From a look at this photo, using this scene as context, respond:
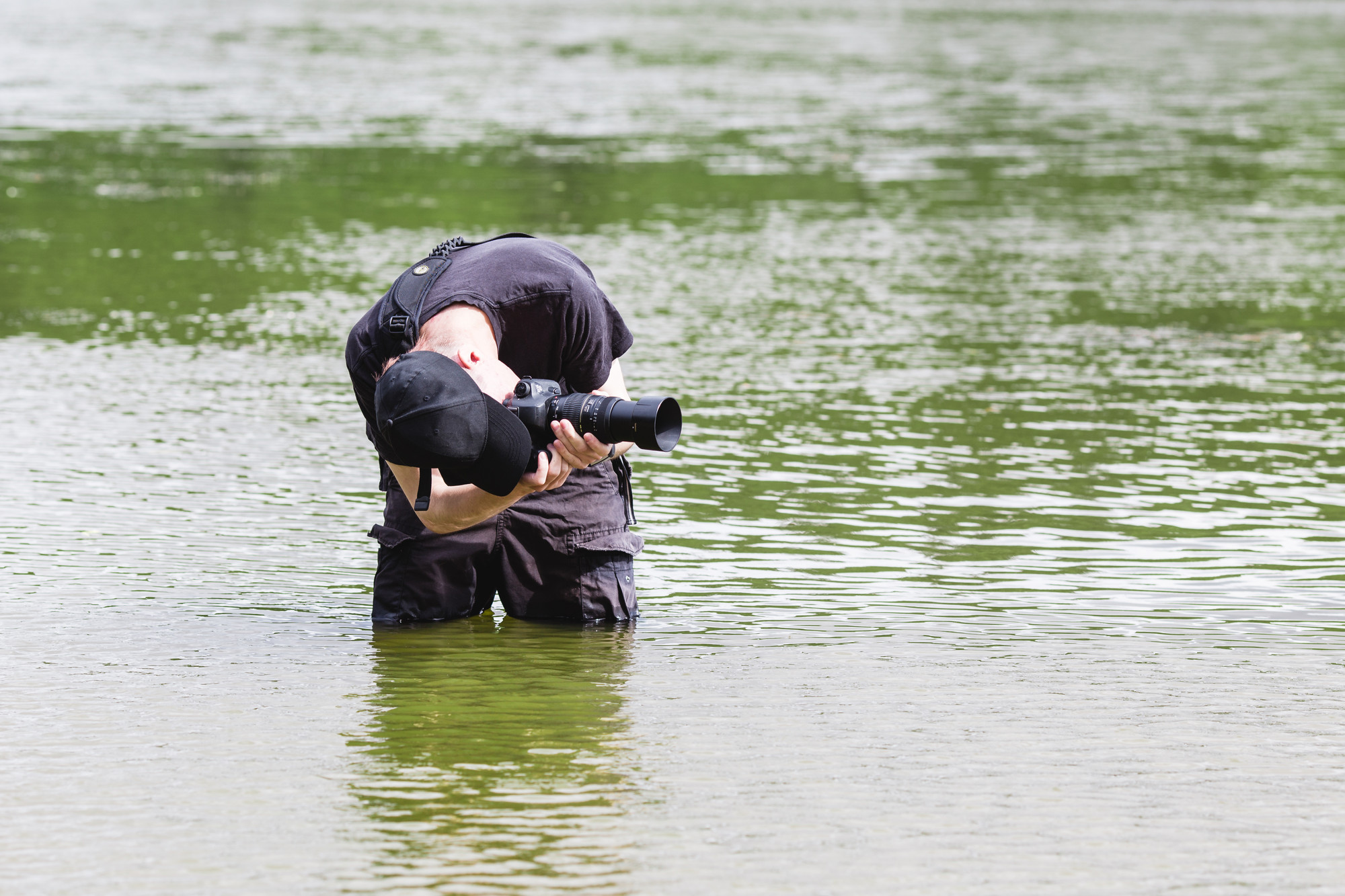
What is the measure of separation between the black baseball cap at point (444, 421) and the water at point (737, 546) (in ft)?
2.17

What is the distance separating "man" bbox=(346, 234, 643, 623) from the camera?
413 cm

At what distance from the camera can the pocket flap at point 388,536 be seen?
4.93 meters

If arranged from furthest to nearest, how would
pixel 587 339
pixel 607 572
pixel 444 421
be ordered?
pixel 607 572 → pixel 587 339 → pixel 444 421

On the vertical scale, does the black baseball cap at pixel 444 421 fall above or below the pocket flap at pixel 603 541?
above

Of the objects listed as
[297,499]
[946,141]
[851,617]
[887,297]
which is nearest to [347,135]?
[946,141]

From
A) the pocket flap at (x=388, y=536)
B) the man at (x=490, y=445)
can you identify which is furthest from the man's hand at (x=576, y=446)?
the pocket flap at (x=388, y=536)

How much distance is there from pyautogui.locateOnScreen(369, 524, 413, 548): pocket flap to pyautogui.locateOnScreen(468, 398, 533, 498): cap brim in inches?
28.0

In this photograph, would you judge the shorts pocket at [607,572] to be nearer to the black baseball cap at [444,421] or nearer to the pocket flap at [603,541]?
the pocket flap at [603,541]

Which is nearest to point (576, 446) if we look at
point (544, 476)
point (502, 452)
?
point (544, 476)

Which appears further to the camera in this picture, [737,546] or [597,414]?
[737,546]

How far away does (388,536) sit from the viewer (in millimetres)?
4965

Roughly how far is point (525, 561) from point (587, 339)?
72cm

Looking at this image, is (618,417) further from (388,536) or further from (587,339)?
(388,536)

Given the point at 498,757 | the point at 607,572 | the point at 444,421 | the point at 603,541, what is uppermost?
the point at 444,421
